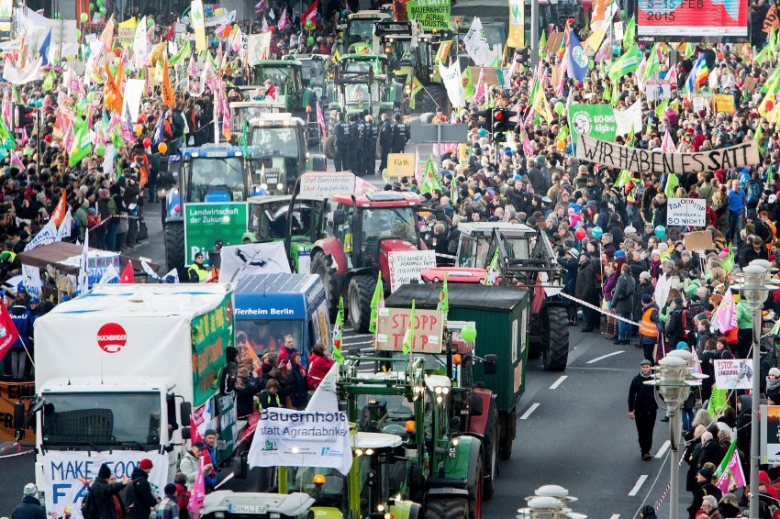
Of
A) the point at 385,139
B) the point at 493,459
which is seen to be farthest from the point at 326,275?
the point at 385,139

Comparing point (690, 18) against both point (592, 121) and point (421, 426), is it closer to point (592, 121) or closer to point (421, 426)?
point (592, 121)

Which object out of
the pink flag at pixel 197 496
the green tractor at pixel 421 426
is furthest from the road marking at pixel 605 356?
the pink flag at pixel 197 496

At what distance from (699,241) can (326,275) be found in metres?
6.96

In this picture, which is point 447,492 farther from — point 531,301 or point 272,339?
point 531,301

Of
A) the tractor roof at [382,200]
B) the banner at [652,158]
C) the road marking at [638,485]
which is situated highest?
the banner at [652,158]

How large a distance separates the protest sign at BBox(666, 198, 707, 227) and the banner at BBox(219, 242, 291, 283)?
24.8ft

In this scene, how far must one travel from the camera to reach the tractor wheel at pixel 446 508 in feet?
59.5

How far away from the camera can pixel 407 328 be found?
21.2 meters

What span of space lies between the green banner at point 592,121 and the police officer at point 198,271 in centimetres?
912

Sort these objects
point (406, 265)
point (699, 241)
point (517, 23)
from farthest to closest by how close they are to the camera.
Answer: point (517, 23) → point (699, 241) → point (406, 265)

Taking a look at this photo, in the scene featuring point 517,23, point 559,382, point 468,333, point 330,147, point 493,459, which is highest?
point 517,23

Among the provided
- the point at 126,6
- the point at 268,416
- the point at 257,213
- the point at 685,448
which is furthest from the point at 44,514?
the point at 126,6

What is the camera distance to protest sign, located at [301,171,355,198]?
32.9 metres

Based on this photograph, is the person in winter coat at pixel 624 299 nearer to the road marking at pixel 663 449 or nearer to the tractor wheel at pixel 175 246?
the road marking at pixel 663 449
